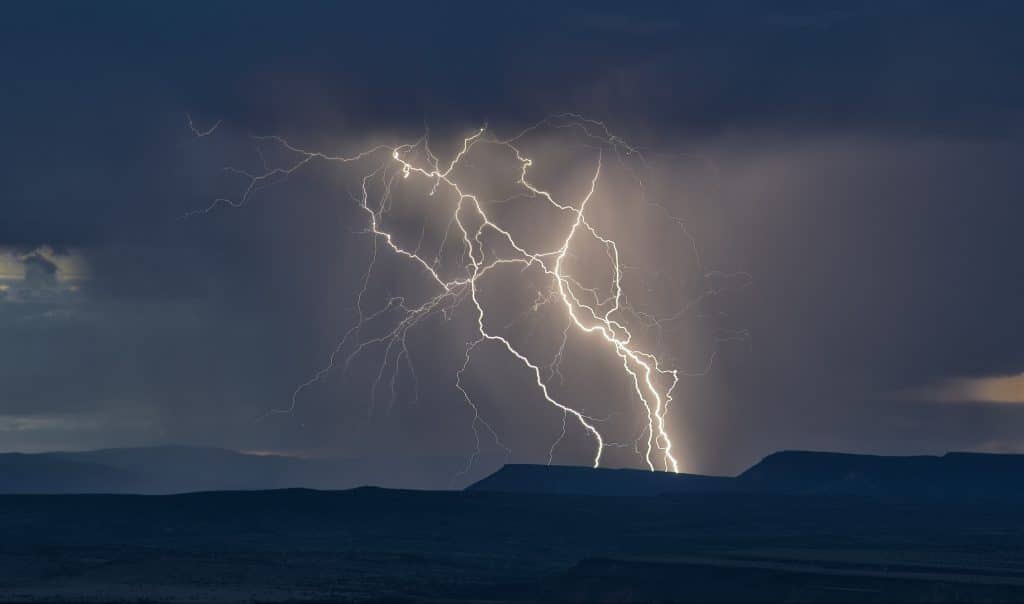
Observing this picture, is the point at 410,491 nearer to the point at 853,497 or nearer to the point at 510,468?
the point at 510,468

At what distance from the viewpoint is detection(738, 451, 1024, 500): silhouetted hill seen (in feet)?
427

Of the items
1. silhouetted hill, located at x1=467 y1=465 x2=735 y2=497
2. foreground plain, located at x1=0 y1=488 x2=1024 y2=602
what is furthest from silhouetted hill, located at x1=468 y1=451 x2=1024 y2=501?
foreground plain, located at x1=0 y1=488 x2=1024 y2=602

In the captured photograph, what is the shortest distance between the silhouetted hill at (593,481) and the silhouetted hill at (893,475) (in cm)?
456

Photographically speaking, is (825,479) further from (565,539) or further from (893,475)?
(565,539)

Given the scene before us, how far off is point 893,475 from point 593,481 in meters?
24.4

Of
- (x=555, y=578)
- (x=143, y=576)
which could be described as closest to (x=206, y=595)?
(x=143, y=576)

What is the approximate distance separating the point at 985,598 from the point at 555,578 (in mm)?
15520

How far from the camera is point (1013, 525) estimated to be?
104m

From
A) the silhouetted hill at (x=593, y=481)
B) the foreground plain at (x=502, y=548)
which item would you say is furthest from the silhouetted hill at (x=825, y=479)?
the foreground plain at (x=502, y=548)

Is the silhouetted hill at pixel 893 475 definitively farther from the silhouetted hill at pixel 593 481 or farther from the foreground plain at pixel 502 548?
the foreground plain at pixel 502 548

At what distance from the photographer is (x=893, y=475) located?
437 feet

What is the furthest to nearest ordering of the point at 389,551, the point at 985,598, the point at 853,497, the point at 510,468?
the point at 510,468
the point at 853,497
the point at 389,551
the point at 985,598

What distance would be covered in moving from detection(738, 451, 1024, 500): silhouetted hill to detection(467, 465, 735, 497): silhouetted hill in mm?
4561

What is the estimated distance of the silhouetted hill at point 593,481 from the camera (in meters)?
127
